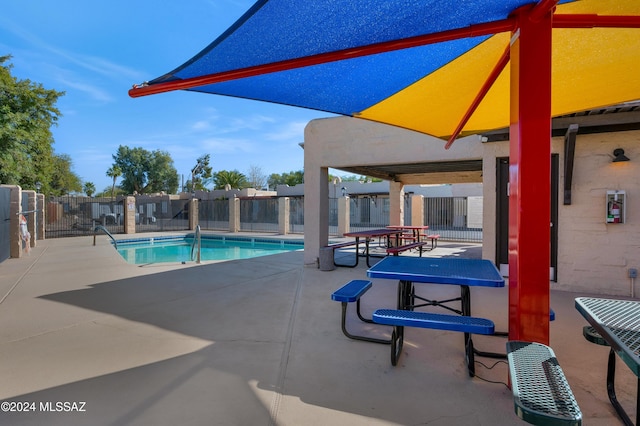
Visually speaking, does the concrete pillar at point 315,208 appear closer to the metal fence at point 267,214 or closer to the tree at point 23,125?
the metal fence at point 267,214

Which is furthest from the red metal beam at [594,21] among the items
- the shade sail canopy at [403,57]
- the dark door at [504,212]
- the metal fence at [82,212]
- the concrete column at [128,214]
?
the metal fence at [82,212]

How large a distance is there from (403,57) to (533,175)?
57.8 inches

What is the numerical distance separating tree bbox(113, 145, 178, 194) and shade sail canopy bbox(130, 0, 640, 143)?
194ft

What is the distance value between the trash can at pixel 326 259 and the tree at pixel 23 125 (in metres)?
17.7

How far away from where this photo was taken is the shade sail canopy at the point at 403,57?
2207 mm

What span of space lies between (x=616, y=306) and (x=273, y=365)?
108 inches

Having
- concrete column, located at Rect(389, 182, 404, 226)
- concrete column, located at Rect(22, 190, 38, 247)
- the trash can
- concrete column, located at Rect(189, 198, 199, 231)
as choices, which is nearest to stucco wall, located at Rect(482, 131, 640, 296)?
the trash can

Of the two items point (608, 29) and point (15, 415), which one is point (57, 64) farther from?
point (608, 29)

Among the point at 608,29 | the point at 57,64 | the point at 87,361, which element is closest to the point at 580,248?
the point at 608,29

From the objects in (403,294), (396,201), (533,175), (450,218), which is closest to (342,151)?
(403,294)

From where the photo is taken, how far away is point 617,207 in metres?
5.45

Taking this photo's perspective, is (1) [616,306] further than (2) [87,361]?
No

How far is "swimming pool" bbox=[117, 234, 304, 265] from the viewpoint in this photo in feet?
45.9

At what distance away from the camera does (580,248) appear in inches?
227
